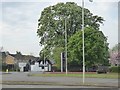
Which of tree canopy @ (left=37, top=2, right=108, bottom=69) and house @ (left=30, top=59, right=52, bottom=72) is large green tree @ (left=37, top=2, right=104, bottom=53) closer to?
tree canopy @ (left=37, top=2, right=108, bottom=69)

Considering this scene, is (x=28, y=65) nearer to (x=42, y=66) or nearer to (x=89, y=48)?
(x=42, y=66)

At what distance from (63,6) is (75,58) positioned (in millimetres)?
16764

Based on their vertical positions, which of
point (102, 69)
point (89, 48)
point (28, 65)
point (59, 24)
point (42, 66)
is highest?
point (59, 24)

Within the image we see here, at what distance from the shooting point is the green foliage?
79.0m

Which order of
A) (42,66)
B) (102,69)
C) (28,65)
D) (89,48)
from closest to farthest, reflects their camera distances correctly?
(89,48) → (102,69) → (42,66) → (28,65)

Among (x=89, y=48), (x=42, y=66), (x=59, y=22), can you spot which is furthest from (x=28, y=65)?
(x=89, y=48)

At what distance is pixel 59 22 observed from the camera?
7962 centimetres

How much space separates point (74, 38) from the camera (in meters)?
71.8

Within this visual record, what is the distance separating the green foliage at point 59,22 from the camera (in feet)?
259

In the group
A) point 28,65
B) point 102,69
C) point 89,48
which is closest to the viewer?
point 89,48

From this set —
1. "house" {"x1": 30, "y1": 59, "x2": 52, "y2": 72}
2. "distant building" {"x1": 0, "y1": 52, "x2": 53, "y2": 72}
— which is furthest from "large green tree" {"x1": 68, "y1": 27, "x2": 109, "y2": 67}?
"house" {"x1": 30, "y1": 59, "x2": 52, "y2": 72}

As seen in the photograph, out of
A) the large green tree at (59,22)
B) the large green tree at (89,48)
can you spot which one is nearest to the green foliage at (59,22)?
the large green tree at (59,22)

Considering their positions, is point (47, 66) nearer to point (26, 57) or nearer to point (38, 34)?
point (38, 34)

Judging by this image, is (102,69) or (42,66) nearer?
(102,69)
